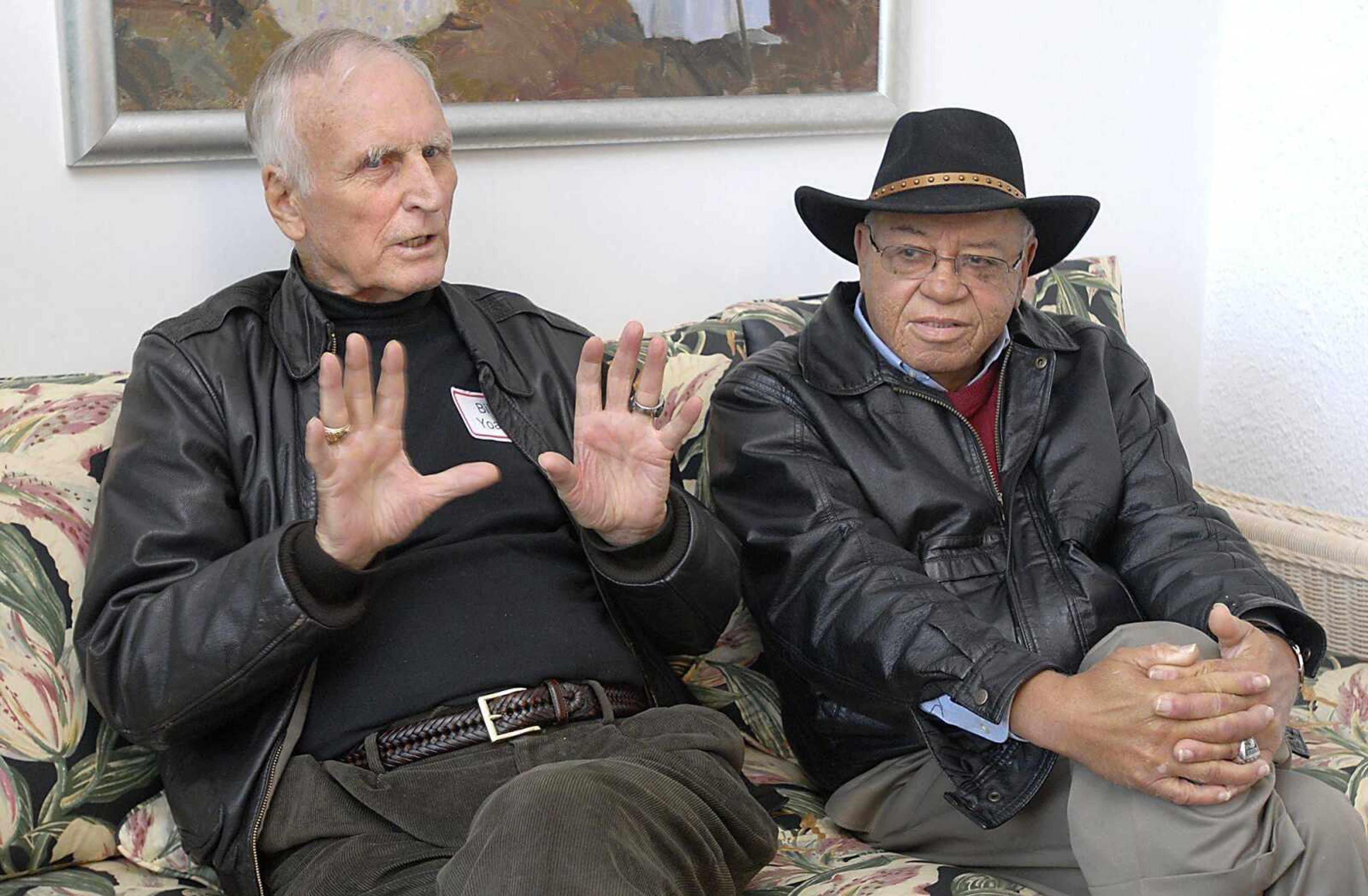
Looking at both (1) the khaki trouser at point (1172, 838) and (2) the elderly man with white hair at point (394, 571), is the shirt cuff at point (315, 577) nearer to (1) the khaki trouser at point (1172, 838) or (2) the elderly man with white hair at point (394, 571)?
(2) the elderly man with white hair at point (394, 571)

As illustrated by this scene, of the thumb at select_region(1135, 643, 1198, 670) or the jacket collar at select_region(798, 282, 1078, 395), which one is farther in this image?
the jacket collar at select_region(798, 282, 1078, 395)

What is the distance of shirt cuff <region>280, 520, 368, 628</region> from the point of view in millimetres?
1598

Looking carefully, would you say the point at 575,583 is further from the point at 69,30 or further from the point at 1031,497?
the point at 69,30

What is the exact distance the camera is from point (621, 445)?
1745 millimetres

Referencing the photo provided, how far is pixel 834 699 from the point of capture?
6.61 ft

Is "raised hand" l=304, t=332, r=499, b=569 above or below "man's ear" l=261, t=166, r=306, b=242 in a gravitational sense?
below

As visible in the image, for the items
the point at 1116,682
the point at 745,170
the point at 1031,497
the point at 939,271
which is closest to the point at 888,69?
the point at 745,170

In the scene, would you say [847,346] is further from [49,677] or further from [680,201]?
[49,677]

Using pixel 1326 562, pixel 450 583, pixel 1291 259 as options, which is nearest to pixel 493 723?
pixel 450 583

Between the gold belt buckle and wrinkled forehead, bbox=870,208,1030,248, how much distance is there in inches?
33.1

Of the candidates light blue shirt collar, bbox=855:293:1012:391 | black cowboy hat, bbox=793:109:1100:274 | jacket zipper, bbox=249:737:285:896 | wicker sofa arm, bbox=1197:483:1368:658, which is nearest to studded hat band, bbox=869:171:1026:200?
black cowboy hat, bbox=793:109:1100:274

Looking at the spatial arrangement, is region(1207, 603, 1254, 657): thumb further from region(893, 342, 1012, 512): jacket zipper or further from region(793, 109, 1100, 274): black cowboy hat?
region(793, 109, 1100, 274): black cowboy hat

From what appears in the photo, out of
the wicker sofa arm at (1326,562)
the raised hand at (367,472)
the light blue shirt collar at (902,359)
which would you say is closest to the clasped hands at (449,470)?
the raised hand at (367,472)

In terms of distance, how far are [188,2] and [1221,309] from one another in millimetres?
2205
